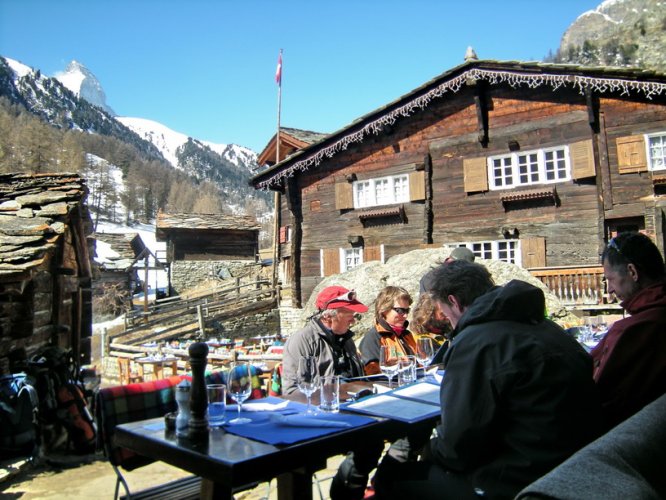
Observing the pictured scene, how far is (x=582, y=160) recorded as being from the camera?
14500 millimetres

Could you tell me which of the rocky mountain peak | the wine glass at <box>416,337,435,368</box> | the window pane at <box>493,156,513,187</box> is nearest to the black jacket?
the wine glass at <box>416,337,435,368</box>

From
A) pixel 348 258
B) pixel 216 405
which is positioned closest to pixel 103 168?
pixel 348 258

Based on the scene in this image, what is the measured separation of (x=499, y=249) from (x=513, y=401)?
→ 14528 mm

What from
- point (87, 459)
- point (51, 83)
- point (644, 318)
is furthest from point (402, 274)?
point (51, 83)

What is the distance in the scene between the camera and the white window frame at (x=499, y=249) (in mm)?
15523

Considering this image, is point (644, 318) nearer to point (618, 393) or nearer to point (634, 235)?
point (618, 393)

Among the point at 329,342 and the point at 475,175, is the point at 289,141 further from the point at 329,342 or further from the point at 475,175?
the point at 329,342

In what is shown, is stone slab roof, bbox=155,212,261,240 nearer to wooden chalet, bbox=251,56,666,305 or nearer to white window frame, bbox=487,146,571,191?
wooden chalet, bbox=251,56,666,305

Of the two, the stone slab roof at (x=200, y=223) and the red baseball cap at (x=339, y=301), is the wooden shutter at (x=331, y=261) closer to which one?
the red baseball cap at (x=339, y=301)

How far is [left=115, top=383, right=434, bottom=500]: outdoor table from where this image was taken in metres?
1.95

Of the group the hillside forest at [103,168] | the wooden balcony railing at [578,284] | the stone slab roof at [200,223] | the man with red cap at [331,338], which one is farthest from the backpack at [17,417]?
the hillside forest at [103,168]

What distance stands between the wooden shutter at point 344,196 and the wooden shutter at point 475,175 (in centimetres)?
413

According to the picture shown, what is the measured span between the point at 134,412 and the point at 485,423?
2318mm

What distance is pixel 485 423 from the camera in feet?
6.79
